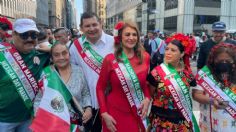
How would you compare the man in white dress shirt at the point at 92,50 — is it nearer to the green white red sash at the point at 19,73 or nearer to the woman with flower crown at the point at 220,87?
the green white red sash at the point at 19,73

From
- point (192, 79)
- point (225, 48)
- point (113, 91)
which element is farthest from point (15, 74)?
point (225, 48)

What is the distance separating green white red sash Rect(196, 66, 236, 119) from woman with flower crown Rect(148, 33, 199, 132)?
0.44ft

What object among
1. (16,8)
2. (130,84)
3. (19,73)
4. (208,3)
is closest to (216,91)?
(130,84)

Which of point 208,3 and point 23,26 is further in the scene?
point 208,3

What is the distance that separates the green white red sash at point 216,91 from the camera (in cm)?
264

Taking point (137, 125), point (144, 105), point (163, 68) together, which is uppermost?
point (163, 68)

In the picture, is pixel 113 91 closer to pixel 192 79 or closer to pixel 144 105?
pixel 144 105

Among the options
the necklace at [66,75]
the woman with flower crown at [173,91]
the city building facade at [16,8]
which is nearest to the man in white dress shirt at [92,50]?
the necklace at [66,75]

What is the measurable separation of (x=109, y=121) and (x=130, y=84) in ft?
1.31

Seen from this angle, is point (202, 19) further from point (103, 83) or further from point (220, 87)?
point (103, 83)

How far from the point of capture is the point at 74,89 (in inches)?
106

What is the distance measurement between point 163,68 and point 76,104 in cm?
89

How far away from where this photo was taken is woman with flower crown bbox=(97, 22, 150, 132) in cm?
278

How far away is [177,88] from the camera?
2740 millimetres
